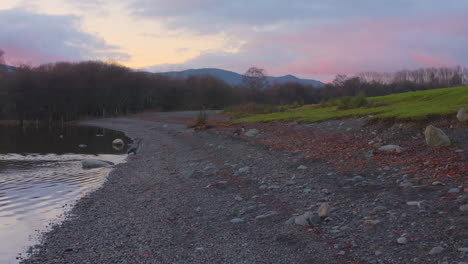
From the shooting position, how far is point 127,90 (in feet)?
259

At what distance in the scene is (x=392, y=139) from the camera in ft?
37.2

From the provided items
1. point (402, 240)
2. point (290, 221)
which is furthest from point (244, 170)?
point (402, 240)

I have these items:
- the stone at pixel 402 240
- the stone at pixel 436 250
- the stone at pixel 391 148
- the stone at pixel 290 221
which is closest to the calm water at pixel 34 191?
the stone at pixel 290 221

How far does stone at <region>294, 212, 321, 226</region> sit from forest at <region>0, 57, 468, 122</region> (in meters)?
56.5

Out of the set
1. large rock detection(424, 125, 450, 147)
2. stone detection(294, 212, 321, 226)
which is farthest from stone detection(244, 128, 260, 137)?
stone detection(294, 212, 321, 226)

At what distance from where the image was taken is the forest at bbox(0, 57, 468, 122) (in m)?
69.9

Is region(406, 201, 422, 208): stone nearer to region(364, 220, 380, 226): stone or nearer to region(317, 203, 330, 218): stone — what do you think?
region(364, 220, 380, 226): stone

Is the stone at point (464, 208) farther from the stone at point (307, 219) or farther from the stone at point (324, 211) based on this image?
the stone at point (307, 219)

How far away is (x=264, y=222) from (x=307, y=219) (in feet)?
2.70

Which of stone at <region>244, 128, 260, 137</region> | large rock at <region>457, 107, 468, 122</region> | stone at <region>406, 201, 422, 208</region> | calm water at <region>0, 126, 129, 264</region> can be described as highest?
large rock at <region>457, 107, 468, 122</region>

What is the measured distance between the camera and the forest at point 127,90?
69875 mm

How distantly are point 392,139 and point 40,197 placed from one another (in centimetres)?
1078

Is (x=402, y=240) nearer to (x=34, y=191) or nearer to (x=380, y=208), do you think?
(x=380, y=208)

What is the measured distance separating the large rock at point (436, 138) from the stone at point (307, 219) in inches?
205
